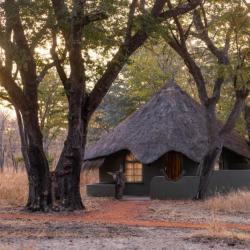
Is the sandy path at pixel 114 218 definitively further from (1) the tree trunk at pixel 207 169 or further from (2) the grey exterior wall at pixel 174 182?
(2) the grey exterior wall at pixel 174 182

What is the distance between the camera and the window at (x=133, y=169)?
26.7m

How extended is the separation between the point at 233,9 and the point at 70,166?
27.1ft

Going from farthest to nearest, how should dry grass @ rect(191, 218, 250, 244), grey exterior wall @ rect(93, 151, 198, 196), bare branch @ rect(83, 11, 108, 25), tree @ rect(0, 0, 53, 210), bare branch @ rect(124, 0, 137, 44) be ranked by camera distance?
1. grey exterior wall @ rect(93, 151, 198, 196)
2. bare branch @ rect(124, 0, 137, 44)
3. tree @ rect(0, 0, 53, 210)
4. bare branch @ rect(83, 11, 108, 25)
5. dry grass @ rect(191, 218, 250, 244)

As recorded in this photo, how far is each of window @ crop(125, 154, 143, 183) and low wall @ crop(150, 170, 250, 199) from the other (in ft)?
12.4

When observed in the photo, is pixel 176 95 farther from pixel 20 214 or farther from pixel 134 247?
pixel 134 247

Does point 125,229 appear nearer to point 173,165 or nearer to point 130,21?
point 130,21

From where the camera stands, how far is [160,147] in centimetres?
2464

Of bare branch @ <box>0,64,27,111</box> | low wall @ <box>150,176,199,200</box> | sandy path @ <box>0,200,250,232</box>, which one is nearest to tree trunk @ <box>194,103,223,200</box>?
low wall @ <box>150,176,199,200</box>

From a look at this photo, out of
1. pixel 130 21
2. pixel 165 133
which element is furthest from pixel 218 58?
pixel 130 21

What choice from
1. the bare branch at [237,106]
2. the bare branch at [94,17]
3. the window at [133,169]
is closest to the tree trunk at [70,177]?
the bare branch at [94,17]

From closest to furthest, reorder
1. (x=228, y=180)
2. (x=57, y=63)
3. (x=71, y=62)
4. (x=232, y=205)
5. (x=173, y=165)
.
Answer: (x=71, y=62) → (x=232, y=205) → (x=57, y=63) → (x=228, y=180) → (x=173, y=165)

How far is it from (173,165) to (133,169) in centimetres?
200

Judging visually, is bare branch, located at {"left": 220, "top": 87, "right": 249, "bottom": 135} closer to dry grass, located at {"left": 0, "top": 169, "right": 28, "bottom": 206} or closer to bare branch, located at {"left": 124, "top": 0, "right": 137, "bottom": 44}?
bare branch, located at {"left": 124, "top": 0, "right": 137, "bottom": 44}

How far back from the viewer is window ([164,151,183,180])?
2586cm
